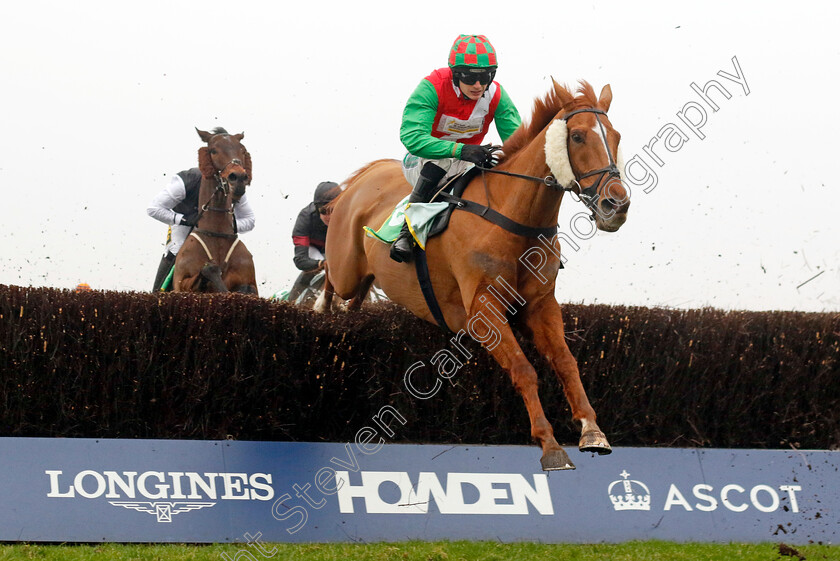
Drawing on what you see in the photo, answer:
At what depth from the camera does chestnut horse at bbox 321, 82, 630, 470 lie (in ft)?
15.0

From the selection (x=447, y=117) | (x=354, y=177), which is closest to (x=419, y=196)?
(x=447, y=117)

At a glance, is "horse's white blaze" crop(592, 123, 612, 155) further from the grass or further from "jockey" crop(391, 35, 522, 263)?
the grass

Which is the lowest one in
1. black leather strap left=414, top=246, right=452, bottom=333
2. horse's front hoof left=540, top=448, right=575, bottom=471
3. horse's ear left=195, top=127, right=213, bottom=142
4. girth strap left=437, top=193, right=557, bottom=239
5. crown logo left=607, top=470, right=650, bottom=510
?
crown logo left=607, top=470, right=650, bottom=510

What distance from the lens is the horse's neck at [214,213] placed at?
9094 mm

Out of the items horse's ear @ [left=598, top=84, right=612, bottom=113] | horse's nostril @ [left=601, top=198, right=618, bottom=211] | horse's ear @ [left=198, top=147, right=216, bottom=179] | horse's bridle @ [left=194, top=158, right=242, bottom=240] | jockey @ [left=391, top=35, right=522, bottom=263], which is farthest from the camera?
horse's ear @ [left=198, top=147, right=216, bottom=179]

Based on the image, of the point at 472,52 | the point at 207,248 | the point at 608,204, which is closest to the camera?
the point at 608,204

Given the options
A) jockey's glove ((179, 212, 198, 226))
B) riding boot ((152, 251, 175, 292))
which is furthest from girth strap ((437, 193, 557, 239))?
riding boot ((152, 251, 175, 292))

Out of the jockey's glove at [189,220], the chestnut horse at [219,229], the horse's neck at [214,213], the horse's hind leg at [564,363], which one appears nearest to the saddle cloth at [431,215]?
the horse's hind leg at [564,363]

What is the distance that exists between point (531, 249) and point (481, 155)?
65 centimetres

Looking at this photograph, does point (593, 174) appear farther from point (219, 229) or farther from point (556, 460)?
point (219, 229)

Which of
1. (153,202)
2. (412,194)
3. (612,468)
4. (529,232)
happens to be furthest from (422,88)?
(153,202)

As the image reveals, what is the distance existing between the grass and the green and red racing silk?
2.20m

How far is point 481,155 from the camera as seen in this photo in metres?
5.43

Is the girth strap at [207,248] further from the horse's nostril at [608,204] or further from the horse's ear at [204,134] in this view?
the horse's nostril at [608,204]
